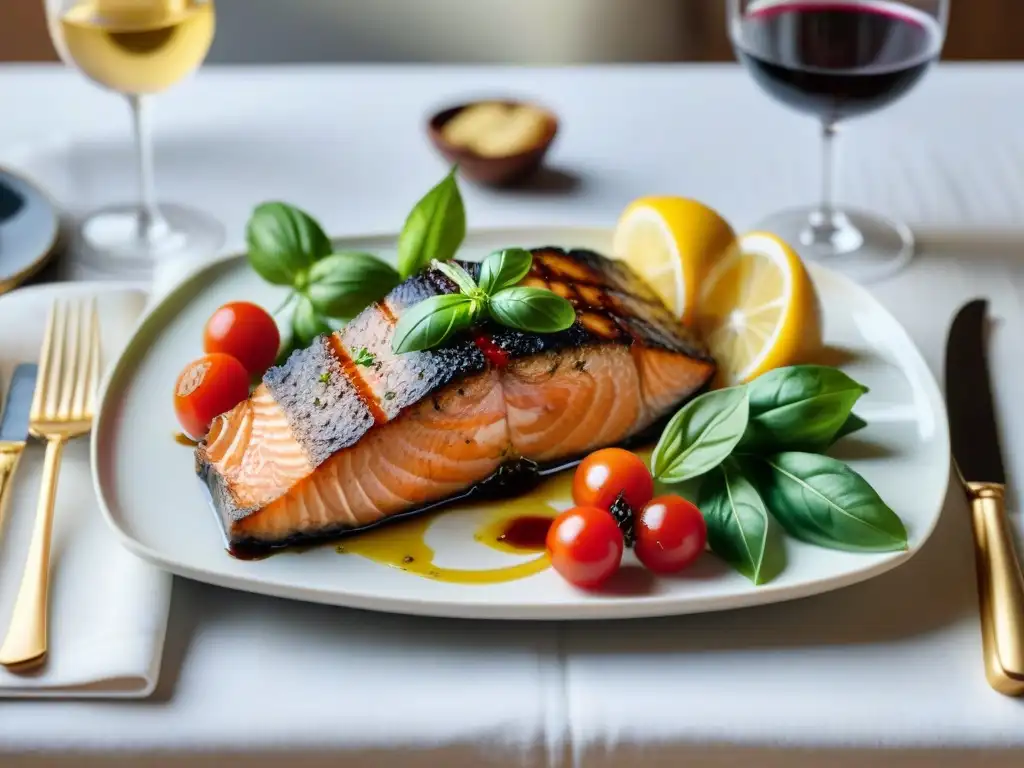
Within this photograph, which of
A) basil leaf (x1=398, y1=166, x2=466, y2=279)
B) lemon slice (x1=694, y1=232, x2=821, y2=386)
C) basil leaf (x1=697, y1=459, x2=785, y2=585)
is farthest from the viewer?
basil leaf (x1=398, y1=166, x2=466, y2=279)

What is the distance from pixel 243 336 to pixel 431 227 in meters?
0.33

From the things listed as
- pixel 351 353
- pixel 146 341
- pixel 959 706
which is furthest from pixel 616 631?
pixel 146 341

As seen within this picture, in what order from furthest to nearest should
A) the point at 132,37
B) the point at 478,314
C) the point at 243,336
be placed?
the point at 132,37 < the point at 243,336 < the point at 478,314

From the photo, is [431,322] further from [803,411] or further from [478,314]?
[803,411]

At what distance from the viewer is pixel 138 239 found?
2.42m

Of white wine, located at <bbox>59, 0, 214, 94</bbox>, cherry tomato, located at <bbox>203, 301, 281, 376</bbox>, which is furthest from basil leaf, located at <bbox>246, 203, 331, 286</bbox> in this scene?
white wine, located at <bbox>59, 0, 214, 94</bbox>

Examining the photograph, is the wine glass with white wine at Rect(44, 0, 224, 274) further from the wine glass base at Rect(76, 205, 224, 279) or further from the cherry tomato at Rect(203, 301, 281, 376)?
the cherry tomato at Rect(203, 301, 281, 376)

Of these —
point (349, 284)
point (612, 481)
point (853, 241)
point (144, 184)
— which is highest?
point (144, 184)

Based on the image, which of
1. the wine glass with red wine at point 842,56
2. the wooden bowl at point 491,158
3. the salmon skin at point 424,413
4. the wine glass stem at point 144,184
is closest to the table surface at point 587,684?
the salmon skin at point 424,413

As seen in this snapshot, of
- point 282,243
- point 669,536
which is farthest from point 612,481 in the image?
point 282,243

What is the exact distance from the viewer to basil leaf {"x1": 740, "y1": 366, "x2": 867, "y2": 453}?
1.66m

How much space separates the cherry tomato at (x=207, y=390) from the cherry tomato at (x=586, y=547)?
0.54m

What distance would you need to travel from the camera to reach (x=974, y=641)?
4.87 ft

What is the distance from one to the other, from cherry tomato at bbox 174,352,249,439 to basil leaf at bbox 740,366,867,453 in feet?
2.31
